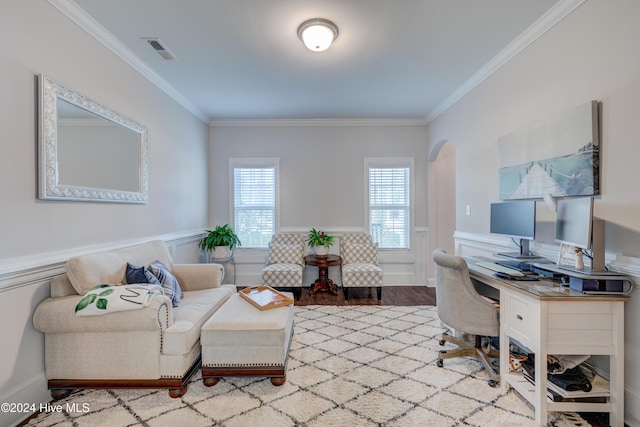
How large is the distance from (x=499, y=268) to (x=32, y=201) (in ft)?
11.3

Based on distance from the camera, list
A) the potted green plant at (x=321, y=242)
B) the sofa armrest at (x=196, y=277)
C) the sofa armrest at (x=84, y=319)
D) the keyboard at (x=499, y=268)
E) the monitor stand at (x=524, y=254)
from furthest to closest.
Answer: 1. the potted green plant at (x=321, y=242)
2. the sofa armrest at (x=196, y=277)
3. the monitor stand at (x=524, y=254)
4. the keyboard at (x=499, y=268)
5. the sofa armrest at (x=84, y=319)

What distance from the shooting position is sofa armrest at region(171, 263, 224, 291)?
3.16 metres

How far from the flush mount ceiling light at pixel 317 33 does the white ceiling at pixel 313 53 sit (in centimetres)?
5

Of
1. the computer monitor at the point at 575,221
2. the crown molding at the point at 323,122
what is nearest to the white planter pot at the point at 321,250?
the crown molding at the point at 323,122

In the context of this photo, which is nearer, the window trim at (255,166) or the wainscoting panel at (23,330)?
the wainscoting panel at (23,330)

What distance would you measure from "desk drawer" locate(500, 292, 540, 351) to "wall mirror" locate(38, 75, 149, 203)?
3.27 meters

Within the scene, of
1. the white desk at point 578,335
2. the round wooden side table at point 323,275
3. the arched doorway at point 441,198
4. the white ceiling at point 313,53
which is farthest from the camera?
the arched doorway at point 441,198

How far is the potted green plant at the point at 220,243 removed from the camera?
15.0ft

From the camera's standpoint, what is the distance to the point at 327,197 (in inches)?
205

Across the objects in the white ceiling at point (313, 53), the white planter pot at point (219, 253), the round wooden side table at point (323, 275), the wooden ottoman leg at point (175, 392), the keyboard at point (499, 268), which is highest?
the white ceiling at point (313, 53)

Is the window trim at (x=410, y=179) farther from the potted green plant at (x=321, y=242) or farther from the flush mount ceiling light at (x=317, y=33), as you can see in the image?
the flush mount ceiling light at (x=317, y=33)

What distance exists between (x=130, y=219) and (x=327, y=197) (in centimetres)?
302

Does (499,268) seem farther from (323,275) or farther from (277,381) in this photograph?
(323,275)

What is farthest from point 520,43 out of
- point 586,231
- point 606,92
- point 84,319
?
point 84,319
